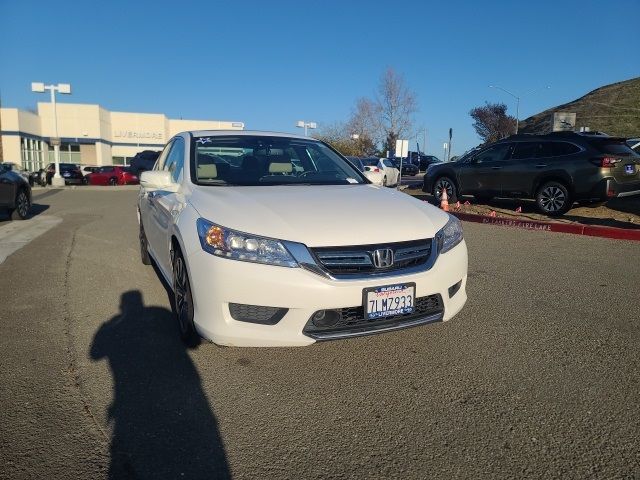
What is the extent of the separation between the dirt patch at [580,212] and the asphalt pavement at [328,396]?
5424 millimetres

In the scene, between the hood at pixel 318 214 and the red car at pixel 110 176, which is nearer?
→ the hood at pixel 318 214

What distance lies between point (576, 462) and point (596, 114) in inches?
2246

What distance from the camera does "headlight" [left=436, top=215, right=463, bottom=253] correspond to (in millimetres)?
3287

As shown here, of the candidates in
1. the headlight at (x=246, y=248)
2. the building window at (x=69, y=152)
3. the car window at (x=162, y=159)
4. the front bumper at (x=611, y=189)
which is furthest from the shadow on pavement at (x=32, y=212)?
the building window at (x=69, y=152)

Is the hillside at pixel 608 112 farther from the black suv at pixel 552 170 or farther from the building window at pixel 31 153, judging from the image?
the building window at pixel 31 153

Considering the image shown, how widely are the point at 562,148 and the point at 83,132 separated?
2080 inches

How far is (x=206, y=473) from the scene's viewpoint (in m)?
2.22

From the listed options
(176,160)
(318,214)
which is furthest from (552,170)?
(318,214)

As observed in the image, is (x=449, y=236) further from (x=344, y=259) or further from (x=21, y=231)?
(x=21, y=231)

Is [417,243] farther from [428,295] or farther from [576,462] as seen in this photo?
[576,462]

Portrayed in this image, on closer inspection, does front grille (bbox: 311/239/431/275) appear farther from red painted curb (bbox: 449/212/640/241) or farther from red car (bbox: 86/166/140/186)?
red car (bbox: 86/166/140/186)

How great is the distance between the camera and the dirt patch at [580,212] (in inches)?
384

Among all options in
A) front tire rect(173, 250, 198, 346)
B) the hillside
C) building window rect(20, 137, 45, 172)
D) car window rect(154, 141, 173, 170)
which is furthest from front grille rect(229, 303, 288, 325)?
building window rect(20, 137, 45, 172)

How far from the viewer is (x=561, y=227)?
8.69 metres
